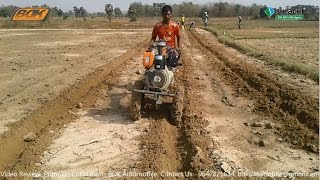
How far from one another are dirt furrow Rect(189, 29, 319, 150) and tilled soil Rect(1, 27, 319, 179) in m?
0.02

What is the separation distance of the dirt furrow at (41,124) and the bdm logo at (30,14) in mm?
49400

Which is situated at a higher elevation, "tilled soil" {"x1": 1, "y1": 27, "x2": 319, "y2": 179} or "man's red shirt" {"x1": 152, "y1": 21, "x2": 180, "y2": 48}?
"man's red shirt" {"x1": 152, "y1": 21, "x2": 180, "y2": 48}

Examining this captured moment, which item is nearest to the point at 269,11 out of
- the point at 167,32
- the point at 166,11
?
the point at 167,32

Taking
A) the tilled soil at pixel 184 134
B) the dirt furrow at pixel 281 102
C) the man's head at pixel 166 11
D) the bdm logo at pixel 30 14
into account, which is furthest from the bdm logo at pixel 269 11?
the man's head at pixel 166 11

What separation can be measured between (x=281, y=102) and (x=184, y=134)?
9.44ft

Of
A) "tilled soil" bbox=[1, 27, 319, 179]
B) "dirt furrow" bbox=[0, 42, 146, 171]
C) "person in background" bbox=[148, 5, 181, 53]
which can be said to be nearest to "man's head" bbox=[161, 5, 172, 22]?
"person in background" bbox=[148, 5, 181, 53]

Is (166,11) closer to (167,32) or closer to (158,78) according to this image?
(167,32)

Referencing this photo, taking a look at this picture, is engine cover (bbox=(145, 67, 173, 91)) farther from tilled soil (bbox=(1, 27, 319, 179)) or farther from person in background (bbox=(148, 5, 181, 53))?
person in background (bbox=(148, 5, 181, 53))

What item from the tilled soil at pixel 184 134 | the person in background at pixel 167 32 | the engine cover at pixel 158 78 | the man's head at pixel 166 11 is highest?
the man's head at pixel 166 11

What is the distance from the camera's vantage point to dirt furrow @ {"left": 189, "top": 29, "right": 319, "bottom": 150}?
6.27 m

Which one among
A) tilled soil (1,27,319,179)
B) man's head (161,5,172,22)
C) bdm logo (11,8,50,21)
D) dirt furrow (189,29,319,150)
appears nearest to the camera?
tilled soil (1,27,319,179)

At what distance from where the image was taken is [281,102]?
7988 mm

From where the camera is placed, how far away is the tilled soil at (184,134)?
515cm

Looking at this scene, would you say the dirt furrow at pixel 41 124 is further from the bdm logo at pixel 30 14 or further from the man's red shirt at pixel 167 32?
the bdm logo at pixel 30 14
